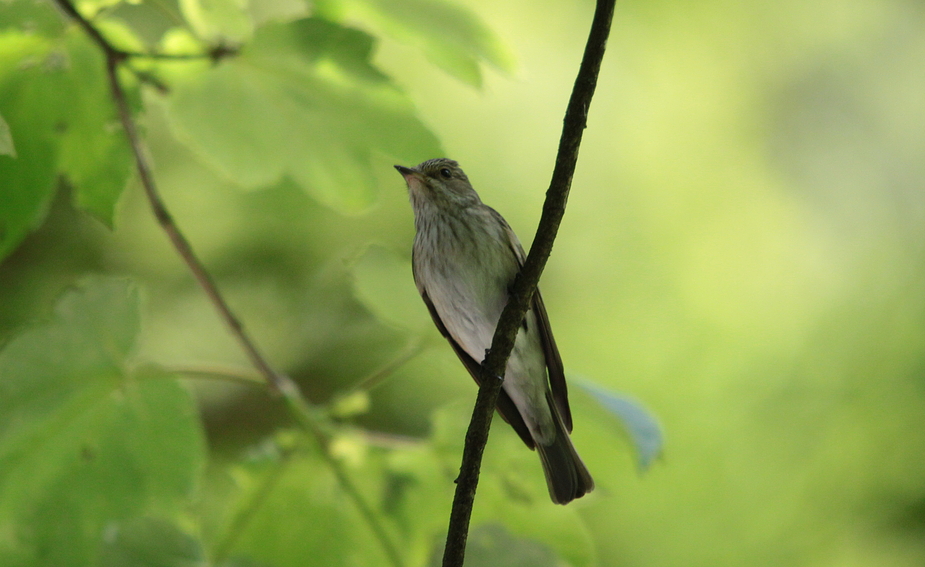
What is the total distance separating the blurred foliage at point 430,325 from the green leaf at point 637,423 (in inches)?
0.5

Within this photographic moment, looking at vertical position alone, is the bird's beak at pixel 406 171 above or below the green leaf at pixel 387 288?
above

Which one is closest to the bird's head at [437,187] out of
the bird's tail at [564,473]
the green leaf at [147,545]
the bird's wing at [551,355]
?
the bird's wing at [551,355]

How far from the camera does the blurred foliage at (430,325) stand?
1.96 metres

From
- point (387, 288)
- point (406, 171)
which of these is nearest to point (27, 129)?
point (387, 288)

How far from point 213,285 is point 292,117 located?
0.47m

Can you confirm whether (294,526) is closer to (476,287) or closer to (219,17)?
(476,287)

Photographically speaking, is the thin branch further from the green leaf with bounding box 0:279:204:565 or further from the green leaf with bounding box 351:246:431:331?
the green leaf with bounding box 0:279:204:565

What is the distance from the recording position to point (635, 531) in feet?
15.3

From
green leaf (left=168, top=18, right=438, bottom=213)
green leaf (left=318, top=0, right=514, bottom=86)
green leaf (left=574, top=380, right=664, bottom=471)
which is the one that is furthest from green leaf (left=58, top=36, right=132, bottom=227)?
green leaf (left=574, top=380, right=664, bottom=471)

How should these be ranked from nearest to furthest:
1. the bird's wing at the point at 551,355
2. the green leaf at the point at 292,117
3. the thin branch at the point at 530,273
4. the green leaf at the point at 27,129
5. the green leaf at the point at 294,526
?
1. the thin branch at the point at 530,273
2. the green leaf at the point at 27,129
3. the green leaf at the point at 292,117
4. the green leaf at the point at 294,526
5. the bird's wing at the point at 551,355

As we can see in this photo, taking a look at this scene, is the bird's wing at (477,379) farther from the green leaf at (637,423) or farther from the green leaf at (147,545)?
the green leaf at (147,545)

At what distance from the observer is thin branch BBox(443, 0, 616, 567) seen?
1.39 meters

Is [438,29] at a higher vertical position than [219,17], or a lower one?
higher

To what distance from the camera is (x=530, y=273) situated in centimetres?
167
